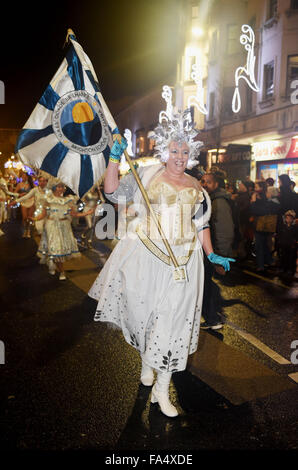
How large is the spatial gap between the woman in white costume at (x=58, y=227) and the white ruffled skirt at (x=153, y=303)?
4476 mm

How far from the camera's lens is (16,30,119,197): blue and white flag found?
3688mm

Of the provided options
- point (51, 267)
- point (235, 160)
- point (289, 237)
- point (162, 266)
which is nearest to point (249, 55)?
point (235, 160)

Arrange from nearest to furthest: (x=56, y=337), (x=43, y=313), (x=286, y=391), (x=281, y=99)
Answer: (x=286, y=391)
(x=56, y=337)
(x=43, y=313)
(x=281, y=99)

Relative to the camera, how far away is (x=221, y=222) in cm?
580

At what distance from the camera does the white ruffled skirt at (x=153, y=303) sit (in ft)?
10.3

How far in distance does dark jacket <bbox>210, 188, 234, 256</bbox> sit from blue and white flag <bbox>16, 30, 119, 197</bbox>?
2.39 m

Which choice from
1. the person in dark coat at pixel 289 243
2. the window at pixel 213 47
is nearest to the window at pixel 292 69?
the window at pixel 213 47

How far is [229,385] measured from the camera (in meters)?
3.69

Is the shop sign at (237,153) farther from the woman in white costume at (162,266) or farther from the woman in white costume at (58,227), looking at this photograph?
the woman in white costume at (162,266)

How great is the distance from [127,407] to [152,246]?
53.8 inches

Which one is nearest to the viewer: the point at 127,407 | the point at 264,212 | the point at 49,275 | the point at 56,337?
the point at 127,407

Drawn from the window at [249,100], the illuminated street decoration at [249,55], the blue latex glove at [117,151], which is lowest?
the blue latex glove at [117,151]
